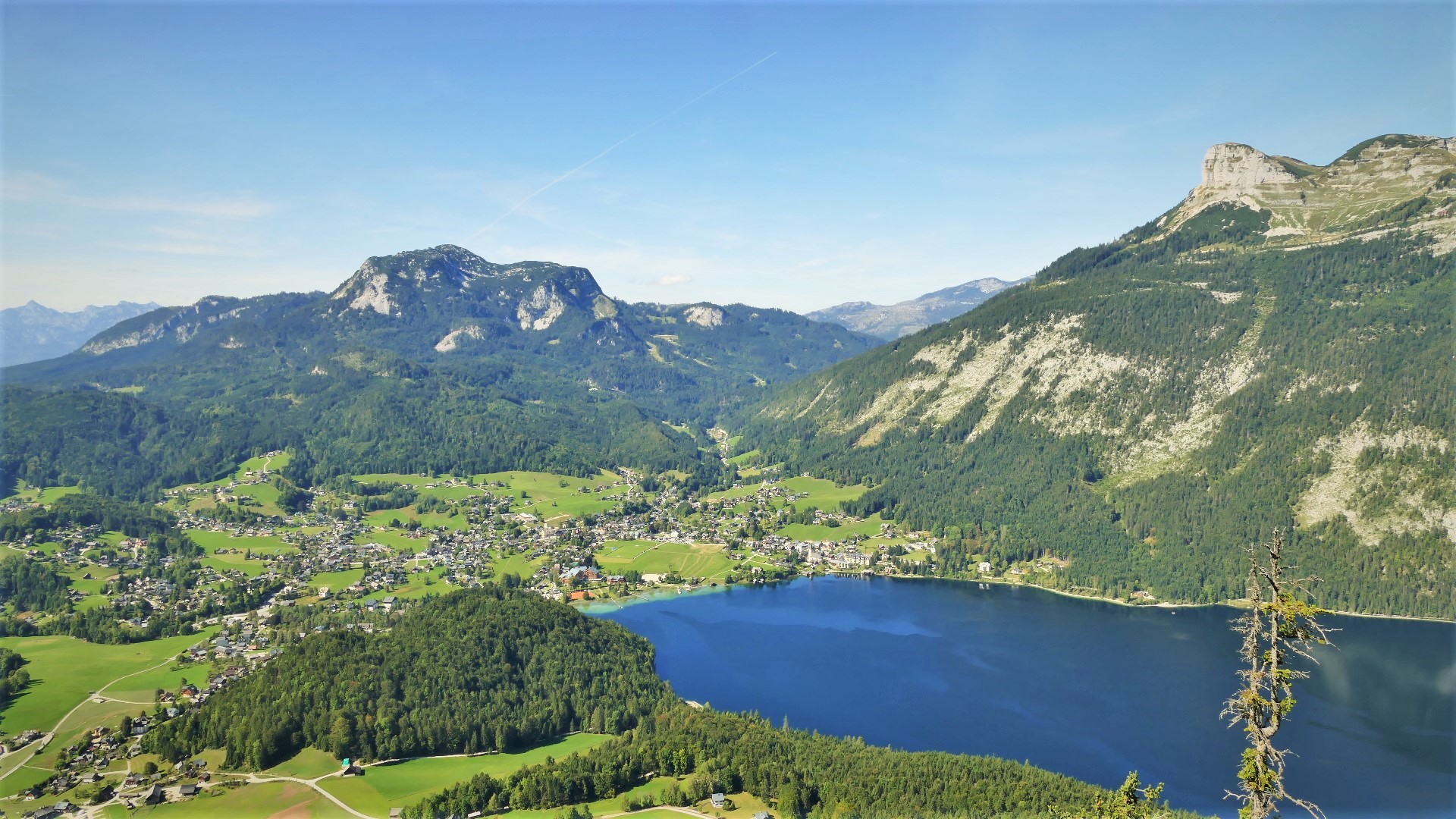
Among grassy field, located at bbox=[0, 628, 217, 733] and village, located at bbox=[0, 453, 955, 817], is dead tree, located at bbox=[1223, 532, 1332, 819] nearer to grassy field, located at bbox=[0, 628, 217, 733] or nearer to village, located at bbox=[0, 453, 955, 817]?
village, located at bbox=[0, 453, 955, 817]

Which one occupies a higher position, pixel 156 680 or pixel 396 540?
pixel 396 540

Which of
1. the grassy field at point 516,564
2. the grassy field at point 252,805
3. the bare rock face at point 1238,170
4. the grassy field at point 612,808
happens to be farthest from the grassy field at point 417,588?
the bare rock face at point 1238,170

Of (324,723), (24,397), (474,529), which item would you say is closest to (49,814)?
(324,723)

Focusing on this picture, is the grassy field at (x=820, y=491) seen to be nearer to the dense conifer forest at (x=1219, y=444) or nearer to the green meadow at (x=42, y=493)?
the dense conifer forest at (x=1219, y=444)

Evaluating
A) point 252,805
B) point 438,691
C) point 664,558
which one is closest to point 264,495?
point 664,558

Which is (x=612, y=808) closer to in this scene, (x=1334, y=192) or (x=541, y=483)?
(x=541, y=483)

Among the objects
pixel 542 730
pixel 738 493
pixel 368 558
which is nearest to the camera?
pixel 542 730

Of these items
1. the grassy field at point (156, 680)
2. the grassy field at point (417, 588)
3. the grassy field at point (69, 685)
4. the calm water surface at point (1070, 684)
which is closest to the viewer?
the grassy field at point (69, 685)
